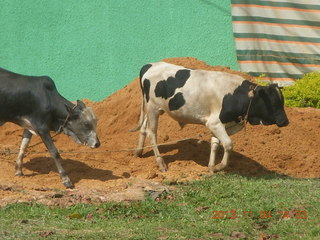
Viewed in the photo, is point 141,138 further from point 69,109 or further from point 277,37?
point 277,37

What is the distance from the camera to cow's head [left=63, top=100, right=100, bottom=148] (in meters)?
11.0

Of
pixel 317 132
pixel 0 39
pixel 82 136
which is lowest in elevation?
pixel 317 132

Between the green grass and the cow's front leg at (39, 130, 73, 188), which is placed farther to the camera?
the cow's front leg at (39, 130, 73, 188)

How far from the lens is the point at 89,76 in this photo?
568 inches

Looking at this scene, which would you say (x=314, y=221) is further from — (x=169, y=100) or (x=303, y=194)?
(x=169, y=100)

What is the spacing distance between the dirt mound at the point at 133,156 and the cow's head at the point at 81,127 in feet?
1.42

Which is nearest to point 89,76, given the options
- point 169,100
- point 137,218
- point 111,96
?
point 111,96

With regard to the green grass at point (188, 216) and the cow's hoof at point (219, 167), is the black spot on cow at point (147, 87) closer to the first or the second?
the cow's hoof at point (219, 167)

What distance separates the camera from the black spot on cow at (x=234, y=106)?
11398 millimetres

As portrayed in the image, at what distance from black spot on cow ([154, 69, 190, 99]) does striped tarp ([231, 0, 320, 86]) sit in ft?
10.9

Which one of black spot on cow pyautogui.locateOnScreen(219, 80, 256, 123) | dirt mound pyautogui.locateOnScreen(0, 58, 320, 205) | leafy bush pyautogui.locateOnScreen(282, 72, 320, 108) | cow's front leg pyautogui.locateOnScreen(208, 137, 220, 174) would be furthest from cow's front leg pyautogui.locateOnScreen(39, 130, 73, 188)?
leafy bush pyautogui.locateOnScreen(282, 72, 320, 108)

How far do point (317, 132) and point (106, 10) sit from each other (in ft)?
15.3

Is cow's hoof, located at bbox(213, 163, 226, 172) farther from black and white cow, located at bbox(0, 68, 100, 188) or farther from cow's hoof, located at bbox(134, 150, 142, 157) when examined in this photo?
black and white cow, located at bbox(0, 68, 100, 188)

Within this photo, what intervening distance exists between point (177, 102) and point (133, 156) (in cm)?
147
